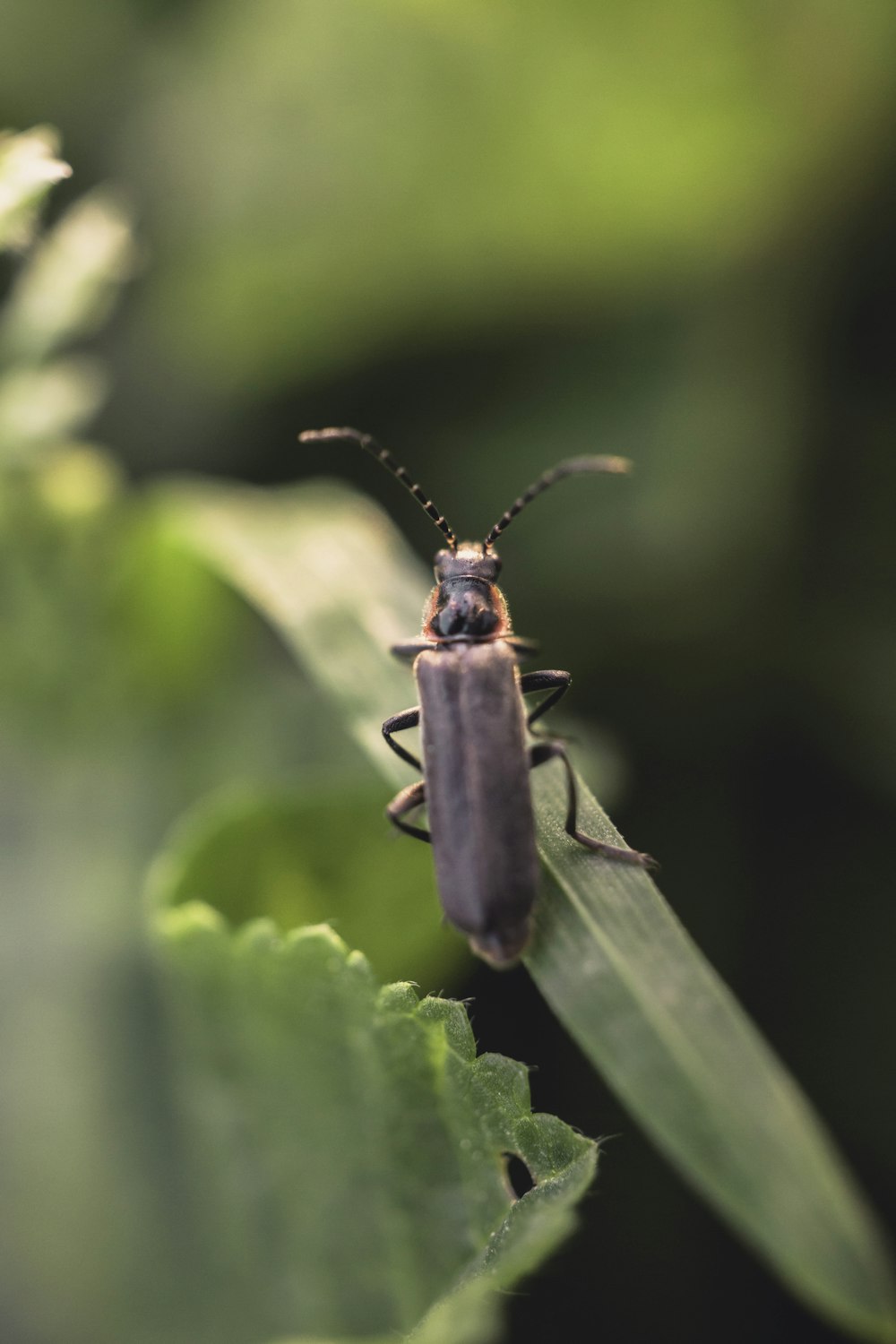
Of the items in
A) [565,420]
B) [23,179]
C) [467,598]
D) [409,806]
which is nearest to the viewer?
[23,179]

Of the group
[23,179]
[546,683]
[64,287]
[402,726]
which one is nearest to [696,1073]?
[402,726]

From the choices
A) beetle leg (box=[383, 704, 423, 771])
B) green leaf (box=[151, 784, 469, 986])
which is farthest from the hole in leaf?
beetle leg (box=[383, 704, 423, 771])

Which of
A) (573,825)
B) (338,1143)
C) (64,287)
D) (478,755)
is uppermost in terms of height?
(64,287)

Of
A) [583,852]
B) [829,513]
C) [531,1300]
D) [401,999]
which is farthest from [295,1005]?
[829,513]

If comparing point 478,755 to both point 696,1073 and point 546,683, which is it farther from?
point 696,1073

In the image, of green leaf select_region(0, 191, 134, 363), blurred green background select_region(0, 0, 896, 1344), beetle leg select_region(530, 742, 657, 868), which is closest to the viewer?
beetle leg select_region(530, 742, 657, 868)

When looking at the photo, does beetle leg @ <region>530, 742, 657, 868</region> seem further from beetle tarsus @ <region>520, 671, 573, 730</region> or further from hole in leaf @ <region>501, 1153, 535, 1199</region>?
hole in leaf @ <region>501, 1153, 535, 1199</region>

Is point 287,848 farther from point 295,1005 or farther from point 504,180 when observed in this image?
point 504,180
